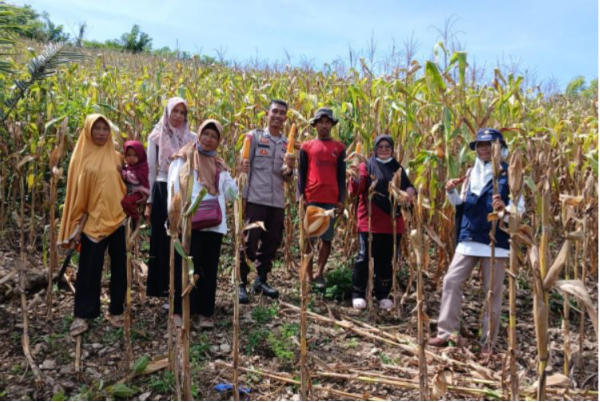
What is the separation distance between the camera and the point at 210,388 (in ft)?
8.74

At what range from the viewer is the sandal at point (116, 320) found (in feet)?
10.9

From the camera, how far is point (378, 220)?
12.5 ft

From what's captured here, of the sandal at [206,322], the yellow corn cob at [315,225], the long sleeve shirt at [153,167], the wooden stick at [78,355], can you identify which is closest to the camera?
the yellow corn cob at [315,225]

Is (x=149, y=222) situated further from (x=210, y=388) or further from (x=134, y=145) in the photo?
(x=210, y=388)

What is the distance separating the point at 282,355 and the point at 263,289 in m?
1.02

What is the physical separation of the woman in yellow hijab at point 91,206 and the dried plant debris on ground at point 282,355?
26 cm

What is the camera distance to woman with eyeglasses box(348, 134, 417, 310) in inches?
148

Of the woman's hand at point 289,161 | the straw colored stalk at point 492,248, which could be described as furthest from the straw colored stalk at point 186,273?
the woman's hand at point 289,161

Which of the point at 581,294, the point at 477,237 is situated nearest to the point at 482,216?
the point at 477,237

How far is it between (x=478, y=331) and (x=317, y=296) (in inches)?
49.9

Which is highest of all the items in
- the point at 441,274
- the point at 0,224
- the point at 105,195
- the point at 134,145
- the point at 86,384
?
the point at 134,145

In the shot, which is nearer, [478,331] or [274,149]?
[478,331]

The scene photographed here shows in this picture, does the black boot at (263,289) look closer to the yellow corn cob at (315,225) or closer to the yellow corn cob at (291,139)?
the yellow corn cob at (291,139)

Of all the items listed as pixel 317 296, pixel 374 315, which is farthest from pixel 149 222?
pixel 374 315
